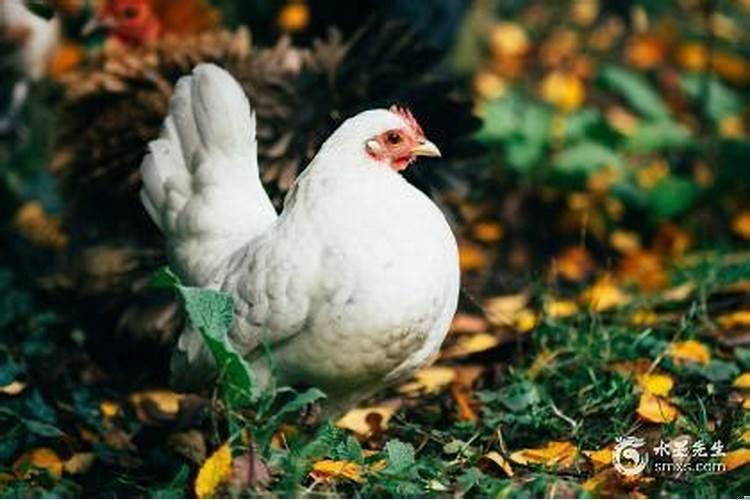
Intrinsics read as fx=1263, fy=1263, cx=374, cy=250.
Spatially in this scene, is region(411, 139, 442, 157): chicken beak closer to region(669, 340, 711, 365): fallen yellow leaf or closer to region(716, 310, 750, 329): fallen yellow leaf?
region(669, 340, 711, 365): fallen yellow leaf

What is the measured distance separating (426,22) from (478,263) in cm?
94

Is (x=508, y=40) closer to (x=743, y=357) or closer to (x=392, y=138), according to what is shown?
(x=743, y=357)

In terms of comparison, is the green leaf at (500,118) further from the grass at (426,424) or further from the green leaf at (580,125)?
the grass at (426,424)

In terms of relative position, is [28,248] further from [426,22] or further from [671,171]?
[671,171]

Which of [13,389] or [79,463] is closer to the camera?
[79,463]

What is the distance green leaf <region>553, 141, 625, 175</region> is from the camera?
4.74m

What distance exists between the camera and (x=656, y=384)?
296cm

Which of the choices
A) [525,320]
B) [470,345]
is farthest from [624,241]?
[470,345]

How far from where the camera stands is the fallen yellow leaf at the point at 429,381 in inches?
129

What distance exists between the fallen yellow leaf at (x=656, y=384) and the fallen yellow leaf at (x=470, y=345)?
0.52 m

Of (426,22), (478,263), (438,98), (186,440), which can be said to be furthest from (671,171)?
(186,440)

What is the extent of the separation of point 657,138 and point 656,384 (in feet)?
7.10

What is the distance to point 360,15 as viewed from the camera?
3.86 m

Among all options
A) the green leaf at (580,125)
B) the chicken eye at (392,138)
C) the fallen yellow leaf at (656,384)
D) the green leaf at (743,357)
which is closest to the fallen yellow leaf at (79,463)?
the chicken eye at (392,138)
